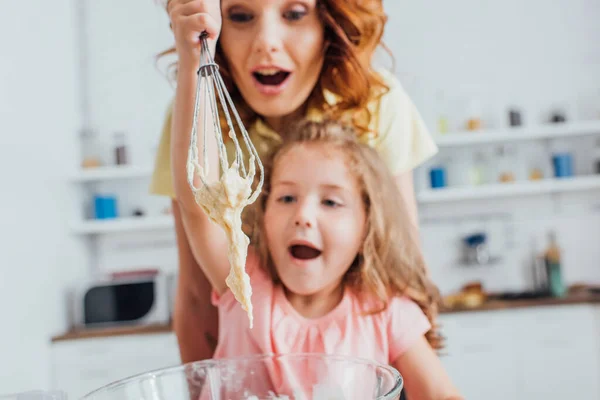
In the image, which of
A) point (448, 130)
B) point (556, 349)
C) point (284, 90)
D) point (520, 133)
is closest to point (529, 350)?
point (556, 349)

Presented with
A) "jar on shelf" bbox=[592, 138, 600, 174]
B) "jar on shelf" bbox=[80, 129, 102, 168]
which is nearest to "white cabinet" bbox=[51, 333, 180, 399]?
"jar on shelf" bbox=[80, 129, 102, 168]

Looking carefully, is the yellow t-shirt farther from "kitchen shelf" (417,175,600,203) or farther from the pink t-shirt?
"kitchen shelf" (417,175,600,203)

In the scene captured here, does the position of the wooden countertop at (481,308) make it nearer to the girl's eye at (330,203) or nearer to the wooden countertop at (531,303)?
the wooden countertop at (531,303)

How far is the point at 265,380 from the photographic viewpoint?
58cm

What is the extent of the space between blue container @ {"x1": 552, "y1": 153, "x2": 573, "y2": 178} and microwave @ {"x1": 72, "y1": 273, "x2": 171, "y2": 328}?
1.71 m

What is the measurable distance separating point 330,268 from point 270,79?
28 cm

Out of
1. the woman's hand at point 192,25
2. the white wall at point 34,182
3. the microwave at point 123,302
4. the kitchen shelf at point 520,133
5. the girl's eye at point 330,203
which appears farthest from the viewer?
the kitchen shelf at point 520,133

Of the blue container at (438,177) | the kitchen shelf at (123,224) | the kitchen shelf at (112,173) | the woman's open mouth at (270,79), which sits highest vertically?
the woman's open mouth at (270,79)

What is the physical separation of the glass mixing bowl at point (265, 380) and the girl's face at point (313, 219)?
245 millimetres

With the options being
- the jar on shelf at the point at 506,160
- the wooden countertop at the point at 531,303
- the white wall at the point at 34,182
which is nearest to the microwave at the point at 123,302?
the white wall at the point at 34,182

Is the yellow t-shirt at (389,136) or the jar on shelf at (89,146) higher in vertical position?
the jar on shelf at (89,146)

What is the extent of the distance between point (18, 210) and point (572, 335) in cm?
205

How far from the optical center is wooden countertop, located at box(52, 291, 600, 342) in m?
2.20

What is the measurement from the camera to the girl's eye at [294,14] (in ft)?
2.76
